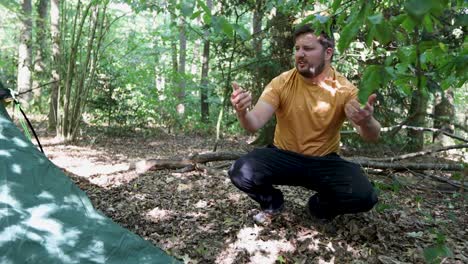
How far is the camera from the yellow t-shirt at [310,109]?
3.03 meters

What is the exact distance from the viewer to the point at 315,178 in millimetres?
2957

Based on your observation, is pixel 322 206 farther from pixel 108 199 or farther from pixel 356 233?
pixel 108 199

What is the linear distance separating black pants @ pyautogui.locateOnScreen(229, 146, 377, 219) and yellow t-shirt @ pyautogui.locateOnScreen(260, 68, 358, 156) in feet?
0.40

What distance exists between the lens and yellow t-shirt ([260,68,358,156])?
3027 mm

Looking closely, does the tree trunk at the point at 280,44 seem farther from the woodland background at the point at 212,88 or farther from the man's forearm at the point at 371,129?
the man's forearm at the point at 371,129

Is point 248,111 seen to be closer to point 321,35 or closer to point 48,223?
point 321,35

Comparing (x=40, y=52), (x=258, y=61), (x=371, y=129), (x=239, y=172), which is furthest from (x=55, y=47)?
(x=371, y=129)

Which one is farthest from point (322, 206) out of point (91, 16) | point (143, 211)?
point (91, 16)

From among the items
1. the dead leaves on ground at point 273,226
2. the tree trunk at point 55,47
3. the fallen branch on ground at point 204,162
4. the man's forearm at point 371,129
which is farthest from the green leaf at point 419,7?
the tree trunk at point 55,47

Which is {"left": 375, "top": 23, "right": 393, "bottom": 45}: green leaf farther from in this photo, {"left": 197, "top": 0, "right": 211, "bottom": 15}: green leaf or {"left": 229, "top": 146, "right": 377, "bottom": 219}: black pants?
{"left": 229, "top": 146, "right": 377, "bottom": 219}: black pants

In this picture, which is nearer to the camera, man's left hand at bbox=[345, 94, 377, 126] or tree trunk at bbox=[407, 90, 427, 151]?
man's left hand at bbox=[345, 94, 377, 126]

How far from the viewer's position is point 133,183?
4.42 meters

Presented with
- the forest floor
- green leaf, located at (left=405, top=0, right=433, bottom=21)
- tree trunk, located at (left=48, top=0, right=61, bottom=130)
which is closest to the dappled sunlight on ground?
the forest floor

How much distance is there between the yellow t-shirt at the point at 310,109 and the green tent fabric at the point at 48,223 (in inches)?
53.5
